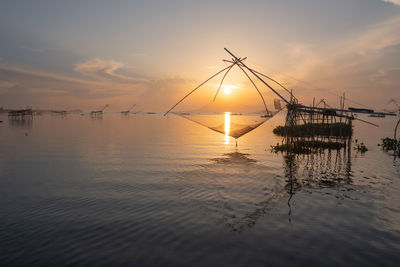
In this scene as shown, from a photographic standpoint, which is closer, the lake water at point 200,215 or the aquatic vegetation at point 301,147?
the lake water at point 200,215

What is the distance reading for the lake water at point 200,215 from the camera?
217 inches

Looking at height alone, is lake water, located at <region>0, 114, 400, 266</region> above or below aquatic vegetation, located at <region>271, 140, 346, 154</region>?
below

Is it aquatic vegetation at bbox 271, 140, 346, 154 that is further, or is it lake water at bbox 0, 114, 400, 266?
aquatic vegetation at bbox 271, 140, 346, 154

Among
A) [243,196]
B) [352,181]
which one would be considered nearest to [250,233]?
[243,196]

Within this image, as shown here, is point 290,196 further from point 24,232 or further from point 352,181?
point 24,232

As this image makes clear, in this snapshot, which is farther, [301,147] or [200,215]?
[301,147]

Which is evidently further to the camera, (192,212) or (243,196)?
(243,196)

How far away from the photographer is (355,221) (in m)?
7.15

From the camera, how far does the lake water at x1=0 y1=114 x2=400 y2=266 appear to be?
18.1 ft

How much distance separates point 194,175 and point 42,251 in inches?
303

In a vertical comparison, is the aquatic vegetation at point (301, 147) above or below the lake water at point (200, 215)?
above

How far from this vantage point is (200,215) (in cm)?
757

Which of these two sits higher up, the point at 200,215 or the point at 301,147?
the point at 301,147

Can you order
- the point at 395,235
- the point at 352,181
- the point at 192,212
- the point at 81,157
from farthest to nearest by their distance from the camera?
1. the point at 81,157
2. the point at 352,181
3. the point at 192,212
4. the point at 395,235
